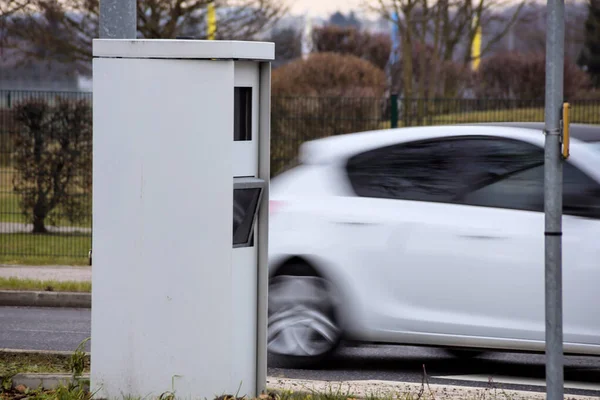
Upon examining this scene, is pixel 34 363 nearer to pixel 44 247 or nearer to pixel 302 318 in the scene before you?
pixel 302 318

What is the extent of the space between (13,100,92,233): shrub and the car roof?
342 inches

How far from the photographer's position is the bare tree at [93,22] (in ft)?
58.7

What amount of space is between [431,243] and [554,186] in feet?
8.38

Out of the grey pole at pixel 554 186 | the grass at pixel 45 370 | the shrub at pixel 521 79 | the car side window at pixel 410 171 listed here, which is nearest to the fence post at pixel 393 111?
the car side window at pixel 410 171

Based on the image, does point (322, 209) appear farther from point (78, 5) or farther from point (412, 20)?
point (412, 20)

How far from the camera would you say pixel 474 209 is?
23.1 feet

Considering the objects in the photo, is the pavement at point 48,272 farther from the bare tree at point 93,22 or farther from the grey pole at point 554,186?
the grey pole at point 554,186

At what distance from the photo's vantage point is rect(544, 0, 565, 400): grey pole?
445cm

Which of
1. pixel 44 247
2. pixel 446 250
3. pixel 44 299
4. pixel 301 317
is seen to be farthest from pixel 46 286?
pixel 446 250

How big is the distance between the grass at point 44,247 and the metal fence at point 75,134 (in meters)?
0.01

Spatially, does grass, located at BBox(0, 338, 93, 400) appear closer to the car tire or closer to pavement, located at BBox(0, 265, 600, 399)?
pavement, located at BBox(0, 265, 600, 399)

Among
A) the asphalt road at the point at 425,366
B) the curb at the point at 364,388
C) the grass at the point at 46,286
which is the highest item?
the curb at the point at 364,388

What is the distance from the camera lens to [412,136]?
7449 mm

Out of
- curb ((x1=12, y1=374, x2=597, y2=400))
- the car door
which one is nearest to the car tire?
the car door
